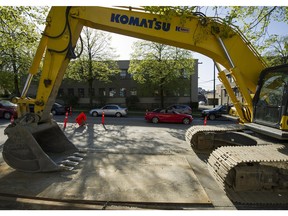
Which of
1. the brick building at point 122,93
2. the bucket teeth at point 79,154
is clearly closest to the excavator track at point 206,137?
the bucket teeth at point 79,154

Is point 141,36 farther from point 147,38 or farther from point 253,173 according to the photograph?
point 253,173

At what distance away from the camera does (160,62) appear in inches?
1017

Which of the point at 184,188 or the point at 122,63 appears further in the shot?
the point at 122,63

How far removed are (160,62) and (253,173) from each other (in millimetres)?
22661

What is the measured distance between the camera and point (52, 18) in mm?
5906

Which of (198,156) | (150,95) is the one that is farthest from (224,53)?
(150,95)

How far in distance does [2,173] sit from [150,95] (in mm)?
29474

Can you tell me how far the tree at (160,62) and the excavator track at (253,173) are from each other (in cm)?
2187

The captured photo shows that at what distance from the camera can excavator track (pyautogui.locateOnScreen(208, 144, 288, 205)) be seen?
159 inches

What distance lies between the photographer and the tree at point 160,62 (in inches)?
1013

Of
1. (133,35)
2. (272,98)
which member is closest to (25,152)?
(133,35)

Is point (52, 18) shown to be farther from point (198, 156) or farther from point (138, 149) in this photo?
point (198, 156)

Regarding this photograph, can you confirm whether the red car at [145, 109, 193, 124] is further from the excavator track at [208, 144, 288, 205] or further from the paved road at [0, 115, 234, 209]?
the excavator track at [208, 144, 288, 205]

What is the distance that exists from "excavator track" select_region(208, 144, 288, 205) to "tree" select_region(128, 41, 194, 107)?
21873 mm
